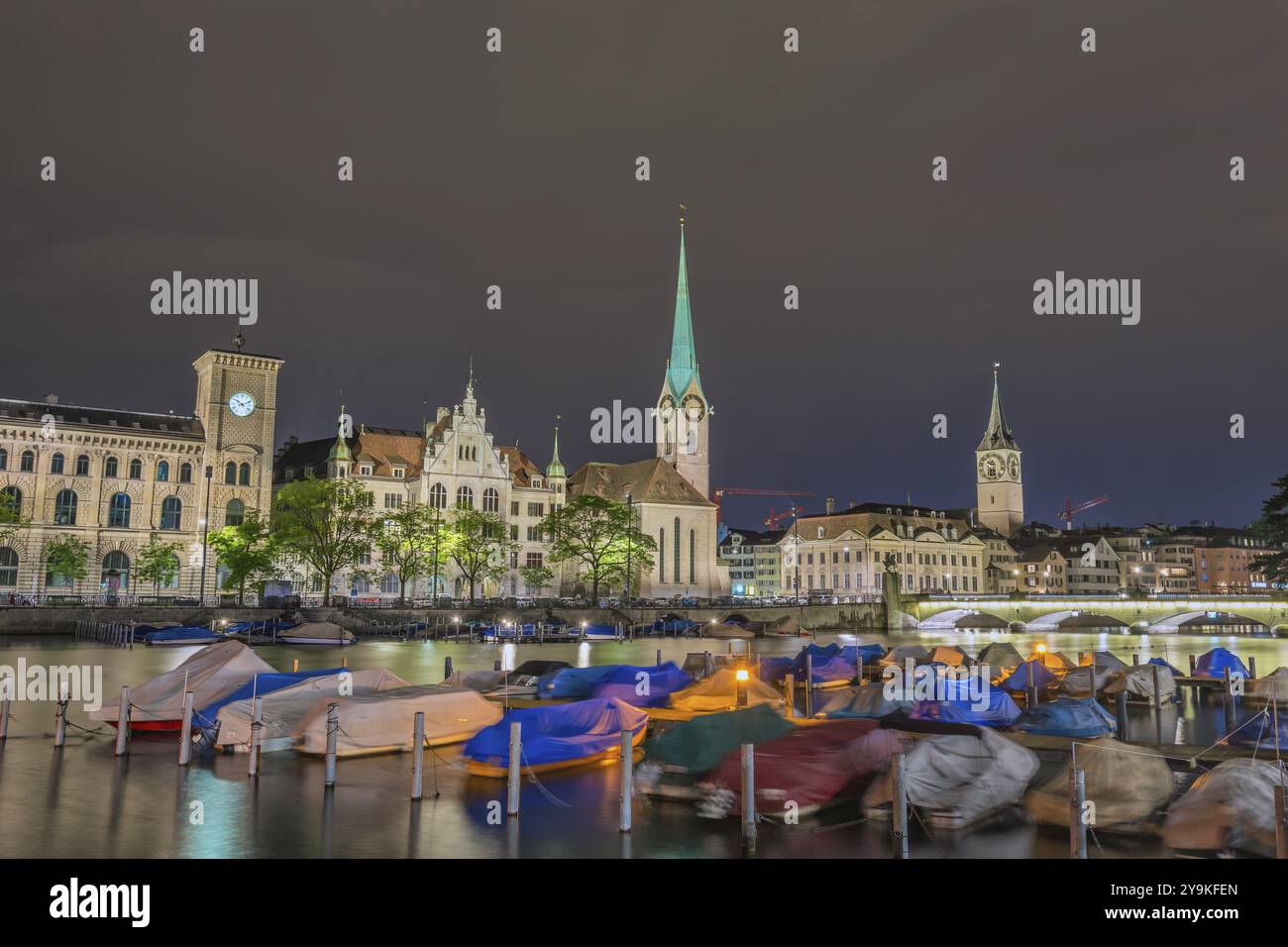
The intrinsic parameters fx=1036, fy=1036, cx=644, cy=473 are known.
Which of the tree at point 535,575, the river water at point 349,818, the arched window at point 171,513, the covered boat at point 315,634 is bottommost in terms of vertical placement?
the river water at point 349,818

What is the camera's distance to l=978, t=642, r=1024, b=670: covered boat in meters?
44.9

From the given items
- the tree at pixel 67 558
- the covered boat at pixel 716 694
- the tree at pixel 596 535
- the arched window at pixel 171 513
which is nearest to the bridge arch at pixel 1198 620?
the tree at pixel 596 535

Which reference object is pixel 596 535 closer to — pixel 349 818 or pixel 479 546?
pixel 479 546

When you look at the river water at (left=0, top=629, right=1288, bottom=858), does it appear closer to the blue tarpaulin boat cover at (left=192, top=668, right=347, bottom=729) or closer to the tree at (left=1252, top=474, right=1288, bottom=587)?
the blue tarpaulin boat cover at (left=192, top=668, right=347, bottom=729)

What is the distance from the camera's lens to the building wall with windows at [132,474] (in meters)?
90.2

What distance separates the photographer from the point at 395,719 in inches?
982

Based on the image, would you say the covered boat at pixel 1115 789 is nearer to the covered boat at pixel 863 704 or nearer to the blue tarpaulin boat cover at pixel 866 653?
the covered boat at pixel 863 704

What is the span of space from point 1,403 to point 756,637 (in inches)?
2769

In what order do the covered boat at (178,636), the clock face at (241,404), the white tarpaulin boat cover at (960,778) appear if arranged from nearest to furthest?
the white tarpaulin boat cover at (960,778), the covered boat at (178,636), the clock face at (241,404)

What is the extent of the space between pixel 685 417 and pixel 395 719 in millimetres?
128395

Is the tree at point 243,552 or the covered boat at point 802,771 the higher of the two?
the tree at point 243,552

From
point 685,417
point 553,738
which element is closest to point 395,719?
point 553,738

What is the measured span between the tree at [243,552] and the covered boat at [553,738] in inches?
2594

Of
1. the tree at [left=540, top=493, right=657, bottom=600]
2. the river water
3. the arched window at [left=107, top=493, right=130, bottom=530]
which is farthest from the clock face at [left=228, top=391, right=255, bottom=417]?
the river water
